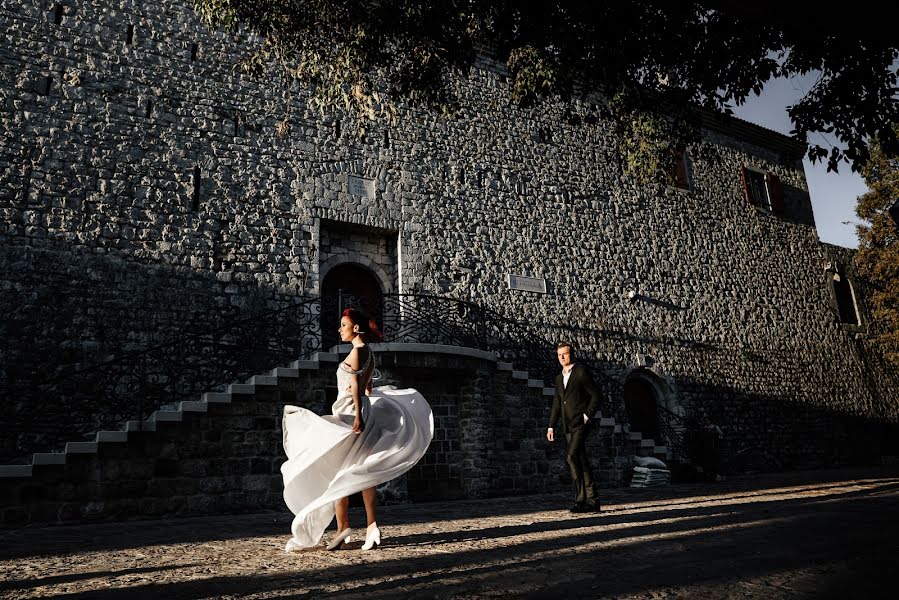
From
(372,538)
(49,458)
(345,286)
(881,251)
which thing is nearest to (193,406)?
(49,458)

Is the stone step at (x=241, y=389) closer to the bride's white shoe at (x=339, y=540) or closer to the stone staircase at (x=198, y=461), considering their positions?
the stone staircase at (x=198, y=461)

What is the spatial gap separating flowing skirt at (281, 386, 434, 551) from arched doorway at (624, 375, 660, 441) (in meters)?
11.3

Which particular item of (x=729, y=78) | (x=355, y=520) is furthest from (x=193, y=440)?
(x=729, y=78)

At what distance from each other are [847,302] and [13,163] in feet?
75.4

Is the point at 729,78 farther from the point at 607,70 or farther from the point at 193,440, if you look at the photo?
the point at 193,440

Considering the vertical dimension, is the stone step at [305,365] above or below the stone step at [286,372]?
above

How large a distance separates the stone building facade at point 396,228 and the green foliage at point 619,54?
0.79 metres

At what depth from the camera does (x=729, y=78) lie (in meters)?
6.48

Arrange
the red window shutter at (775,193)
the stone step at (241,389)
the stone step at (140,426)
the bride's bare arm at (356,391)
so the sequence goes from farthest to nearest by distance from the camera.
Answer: the red window shutter at (775,193) → the stone step at (241,389) → the stone step at (140,426) → the bride's bare arm at (356,391)

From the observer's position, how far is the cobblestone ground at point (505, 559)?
2.60 m

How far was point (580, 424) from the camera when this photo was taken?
20.6 feet

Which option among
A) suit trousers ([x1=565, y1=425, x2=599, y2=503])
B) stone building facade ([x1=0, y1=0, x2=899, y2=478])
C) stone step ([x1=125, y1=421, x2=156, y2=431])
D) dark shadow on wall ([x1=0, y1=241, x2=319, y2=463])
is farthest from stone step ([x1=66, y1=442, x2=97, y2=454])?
suit trousers ([x1=565, y1=425, x2=599, y2=503])

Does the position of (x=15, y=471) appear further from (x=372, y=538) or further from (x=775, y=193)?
(x=775, y=193)

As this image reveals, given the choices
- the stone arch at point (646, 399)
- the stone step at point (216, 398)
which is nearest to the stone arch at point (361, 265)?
the stone step at point (216, 398)
